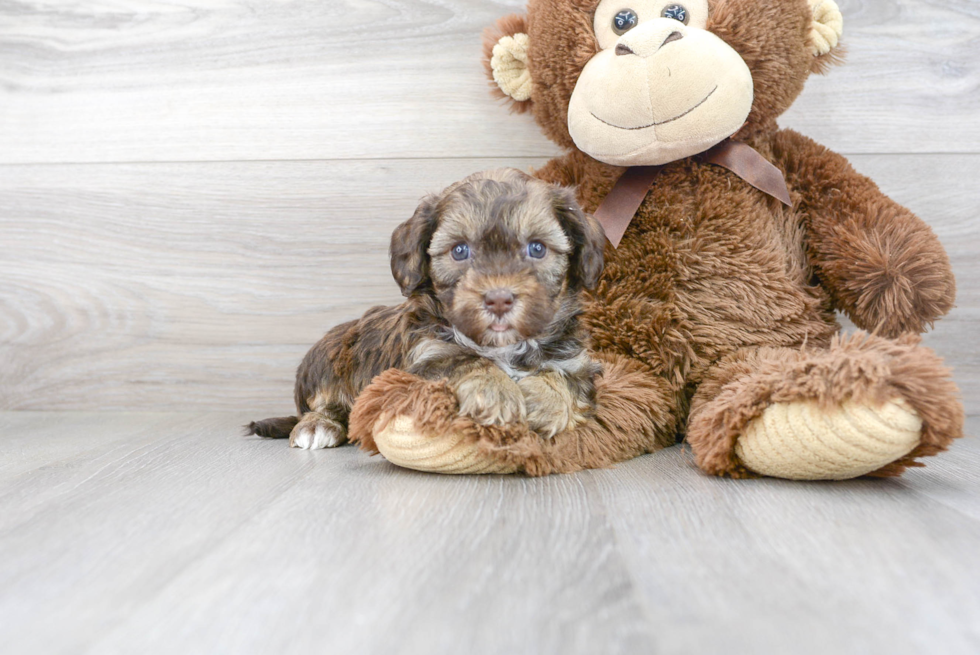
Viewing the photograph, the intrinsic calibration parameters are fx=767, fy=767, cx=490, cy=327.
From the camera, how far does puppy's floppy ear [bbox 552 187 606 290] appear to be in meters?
1.68

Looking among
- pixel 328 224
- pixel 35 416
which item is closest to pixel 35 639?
pixel 328 224

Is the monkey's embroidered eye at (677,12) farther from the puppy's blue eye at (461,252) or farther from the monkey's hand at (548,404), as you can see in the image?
the monkey's hand at (548,404)

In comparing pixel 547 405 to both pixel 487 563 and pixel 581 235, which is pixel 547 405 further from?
pixel 487 563

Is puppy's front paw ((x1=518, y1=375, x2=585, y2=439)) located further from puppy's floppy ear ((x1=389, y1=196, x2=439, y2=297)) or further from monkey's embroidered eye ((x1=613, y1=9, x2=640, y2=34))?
monkey's embroidered eye ((x1=613, y1=9, x2=640, y2=34))

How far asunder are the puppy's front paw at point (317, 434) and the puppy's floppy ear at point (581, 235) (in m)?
0.82

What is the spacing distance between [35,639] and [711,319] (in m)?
1.55

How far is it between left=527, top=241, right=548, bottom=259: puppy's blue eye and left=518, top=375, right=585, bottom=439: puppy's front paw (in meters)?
0.26

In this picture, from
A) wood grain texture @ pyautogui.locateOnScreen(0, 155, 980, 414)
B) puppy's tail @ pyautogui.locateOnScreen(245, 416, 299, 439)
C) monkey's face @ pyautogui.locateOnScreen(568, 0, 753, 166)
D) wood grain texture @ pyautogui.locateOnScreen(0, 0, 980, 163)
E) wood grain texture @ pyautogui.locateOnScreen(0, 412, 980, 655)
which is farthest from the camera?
wood grain texture @ pyautogui.locateOnScreen(0, 155, 980, 414)

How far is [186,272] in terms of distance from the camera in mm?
2605

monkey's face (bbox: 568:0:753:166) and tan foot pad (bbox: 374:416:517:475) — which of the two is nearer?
tan foot pad (bbox: 374:416:517:475)

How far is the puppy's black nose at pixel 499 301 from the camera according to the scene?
4.89 ft

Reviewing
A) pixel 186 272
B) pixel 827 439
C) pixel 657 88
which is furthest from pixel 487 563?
pixel 186 272

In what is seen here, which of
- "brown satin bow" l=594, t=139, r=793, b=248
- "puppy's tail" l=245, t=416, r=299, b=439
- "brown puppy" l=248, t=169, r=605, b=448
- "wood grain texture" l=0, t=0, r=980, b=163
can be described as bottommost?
"puppy's tail" l=245, t=416, r=299, b=439

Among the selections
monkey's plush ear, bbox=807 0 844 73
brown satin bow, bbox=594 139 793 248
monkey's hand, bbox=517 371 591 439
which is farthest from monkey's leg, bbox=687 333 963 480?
monkey's plush ear, bbox=807 0 844 73
